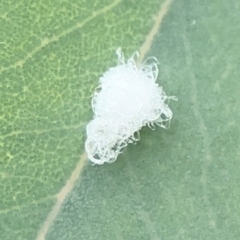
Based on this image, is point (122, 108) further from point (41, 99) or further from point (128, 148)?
point (41, 99)

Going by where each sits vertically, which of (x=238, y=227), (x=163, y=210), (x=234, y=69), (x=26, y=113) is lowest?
(x=238, y=227)

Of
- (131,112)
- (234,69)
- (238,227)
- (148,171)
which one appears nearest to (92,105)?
(131,112)

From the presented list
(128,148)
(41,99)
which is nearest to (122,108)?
(128,148)

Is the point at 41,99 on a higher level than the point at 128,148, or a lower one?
higher

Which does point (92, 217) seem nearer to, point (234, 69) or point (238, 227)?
point (238, 227)
